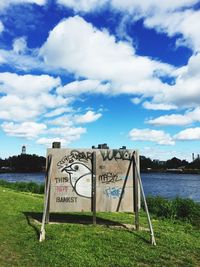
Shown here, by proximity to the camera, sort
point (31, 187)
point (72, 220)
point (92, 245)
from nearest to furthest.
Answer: point (92, 245) → point (72, 220) → point (31, 187)

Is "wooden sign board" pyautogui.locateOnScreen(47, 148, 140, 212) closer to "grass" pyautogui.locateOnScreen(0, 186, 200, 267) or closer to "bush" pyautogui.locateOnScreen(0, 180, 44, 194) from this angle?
"grass" pyautogui.locateOnScreen(0, 186, 200, 267)

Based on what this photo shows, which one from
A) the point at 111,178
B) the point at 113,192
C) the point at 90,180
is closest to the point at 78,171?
the point at 90,180

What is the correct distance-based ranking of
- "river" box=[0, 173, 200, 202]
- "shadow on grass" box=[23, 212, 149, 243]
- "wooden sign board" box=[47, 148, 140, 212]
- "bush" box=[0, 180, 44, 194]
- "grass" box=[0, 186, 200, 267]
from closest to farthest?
1. "grass" box=[0, 186, 200, 267]
2. "shadow on grass" box=[23, 212, 149, 243]
3. "wooden sign board" box=[47, 148, 140, 212]
4. "bush" box=[0, 180, 44, 194]
5. "river" box=[0, 173, 200, 202]

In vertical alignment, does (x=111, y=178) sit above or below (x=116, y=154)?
below

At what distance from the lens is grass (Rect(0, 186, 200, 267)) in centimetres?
725

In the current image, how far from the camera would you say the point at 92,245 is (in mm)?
8477

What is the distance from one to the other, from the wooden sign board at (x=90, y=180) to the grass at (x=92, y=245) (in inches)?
25.9

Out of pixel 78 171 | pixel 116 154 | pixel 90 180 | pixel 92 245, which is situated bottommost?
pixel 92 245


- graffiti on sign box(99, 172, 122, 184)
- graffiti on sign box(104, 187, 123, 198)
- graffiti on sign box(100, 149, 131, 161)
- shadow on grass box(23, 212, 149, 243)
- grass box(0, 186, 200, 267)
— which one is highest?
graffiti on sign box(100, 149, 131, 161)

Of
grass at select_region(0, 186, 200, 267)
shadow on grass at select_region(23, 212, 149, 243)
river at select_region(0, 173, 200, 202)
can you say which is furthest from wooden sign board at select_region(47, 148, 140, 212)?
river at select_region(0, 173, 200, 202)

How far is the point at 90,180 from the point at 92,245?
3.10 meters

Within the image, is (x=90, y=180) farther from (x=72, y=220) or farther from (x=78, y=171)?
(x=72, y=220)

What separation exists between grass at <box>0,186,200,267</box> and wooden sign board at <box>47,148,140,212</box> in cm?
66

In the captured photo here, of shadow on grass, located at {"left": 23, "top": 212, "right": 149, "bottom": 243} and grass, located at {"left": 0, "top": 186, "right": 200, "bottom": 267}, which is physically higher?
shadow on grass, located at {"left": 23, "top": 212, "right": 149, "bottom": 243}
